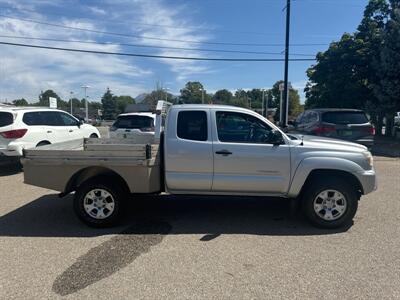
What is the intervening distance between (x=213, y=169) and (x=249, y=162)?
1.79ft

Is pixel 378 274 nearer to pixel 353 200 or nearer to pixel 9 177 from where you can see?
pixel 353 200

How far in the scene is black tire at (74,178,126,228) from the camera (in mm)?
5500

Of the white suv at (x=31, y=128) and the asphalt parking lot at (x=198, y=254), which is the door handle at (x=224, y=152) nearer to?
the asphalt parking lot at (x=198, y=254)

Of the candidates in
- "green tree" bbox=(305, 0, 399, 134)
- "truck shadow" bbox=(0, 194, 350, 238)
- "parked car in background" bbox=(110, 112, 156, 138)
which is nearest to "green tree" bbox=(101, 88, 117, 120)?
"green tree" bbox=(305, 0, 399, 134)

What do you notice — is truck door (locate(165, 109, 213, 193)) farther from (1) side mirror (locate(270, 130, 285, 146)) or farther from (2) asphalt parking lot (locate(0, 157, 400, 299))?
(1) side mirror (locate(270, 130, 285, 146))

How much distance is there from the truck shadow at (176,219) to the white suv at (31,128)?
345 cm

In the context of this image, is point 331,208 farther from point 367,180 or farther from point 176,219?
point 176,219

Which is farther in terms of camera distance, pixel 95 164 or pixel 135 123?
pixel 135 123

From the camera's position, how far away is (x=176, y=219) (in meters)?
6.01

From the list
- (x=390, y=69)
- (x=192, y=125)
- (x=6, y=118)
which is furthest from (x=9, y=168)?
(x=390, y=69)

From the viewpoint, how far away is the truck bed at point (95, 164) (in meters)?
5.46

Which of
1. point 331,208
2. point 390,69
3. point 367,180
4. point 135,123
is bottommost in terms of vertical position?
point 331,208

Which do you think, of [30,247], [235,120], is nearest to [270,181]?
[235,120]

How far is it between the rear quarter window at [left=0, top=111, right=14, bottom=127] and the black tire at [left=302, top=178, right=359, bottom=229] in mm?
8254
